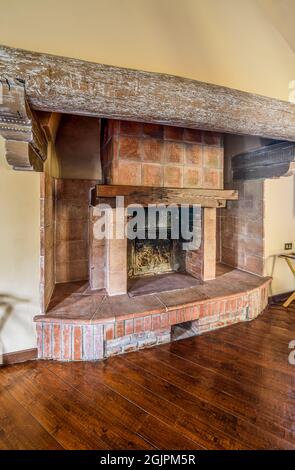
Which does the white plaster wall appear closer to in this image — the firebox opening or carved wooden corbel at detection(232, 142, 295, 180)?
the firebox opening

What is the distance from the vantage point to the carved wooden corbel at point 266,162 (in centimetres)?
253

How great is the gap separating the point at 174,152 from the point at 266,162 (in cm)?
116

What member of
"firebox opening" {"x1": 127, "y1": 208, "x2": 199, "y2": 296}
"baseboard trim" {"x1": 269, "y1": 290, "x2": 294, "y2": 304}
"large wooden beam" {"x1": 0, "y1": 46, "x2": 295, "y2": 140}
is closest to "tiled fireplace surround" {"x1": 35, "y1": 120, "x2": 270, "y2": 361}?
"firebox opening" {"x1": 127, "y1": 208, "x2": 199, "y2": 296}

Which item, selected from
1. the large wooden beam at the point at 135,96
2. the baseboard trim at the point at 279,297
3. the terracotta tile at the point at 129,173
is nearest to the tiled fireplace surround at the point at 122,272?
the terracotta tile at the point at 129,173

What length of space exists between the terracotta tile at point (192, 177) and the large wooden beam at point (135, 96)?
87 cm

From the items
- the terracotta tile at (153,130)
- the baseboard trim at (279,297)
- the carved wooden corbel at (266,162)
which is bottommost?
the baseboard trim at (279,297)

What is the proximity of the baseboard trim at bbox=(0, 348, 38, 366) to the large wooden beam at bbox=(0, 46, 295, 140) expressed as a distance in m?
1.94

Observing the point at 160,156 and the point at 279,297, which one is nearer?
the point at 160,156

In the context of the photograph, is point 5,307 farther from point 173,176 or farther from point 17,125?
point 173,176

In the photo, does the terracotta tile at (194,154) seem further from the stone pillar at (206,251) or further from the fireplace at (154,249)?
the fireplace at (154,249)

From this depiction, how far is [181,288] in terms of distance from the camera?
9.02 ft

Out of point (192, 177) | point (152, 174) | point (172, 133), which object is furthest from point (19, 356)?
point (172, 133)

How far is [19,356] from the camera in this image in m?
2.06
